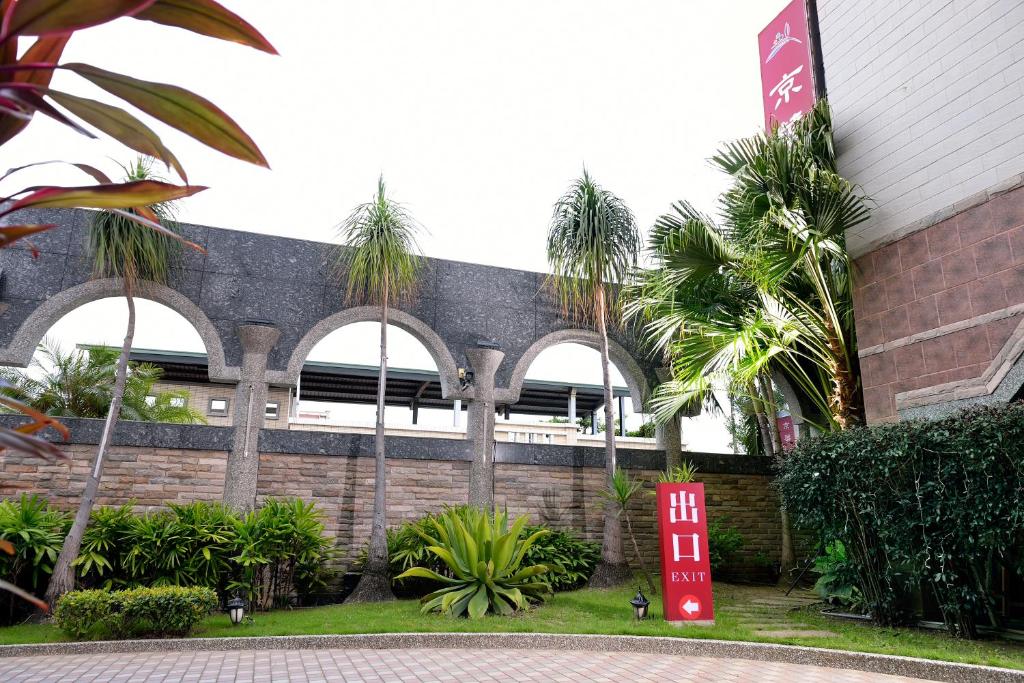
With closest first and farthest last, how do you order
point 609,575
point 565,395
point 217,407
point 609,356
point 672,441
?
point 609,575
point 672,441
point 609,356
point 217,407
point 565,395

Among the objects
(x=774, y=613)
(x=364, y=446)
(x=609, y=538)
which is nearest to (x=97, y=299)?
(x=364, y=446)

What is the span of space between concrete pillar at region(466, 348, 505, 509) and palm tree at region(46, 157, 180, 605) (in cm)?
460

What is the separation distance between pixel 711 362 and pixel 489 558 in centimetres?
342

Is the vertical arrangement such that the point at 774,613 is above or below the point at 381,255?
below

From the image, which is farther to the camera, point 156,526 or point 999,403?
point 156,526

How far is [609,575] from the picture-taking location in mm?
10375

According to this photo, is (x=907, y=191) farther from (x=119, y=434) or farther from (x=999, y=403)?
(x=119, y=434)

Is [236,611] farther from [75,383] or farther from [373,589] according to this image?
[75,383]

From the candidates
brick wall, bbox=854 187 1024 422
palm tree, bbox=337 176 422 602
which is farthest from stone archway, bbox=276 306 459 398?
brick wall, bbox=854 187 1024 422

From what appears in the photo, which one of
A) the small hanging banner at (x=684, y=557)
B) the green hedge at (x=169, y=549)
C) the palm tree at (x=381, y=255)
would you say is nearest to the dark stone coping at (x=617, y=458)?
the palm tree at (x=381, y=255)

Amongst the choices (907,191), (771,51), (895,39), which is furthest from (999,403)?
(771,51)

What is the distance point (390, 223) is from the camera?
1031cm

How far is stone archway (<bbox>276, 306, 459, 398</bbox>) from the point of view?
34.9 feet

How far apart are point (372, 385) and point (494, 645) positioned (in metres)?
12.1
